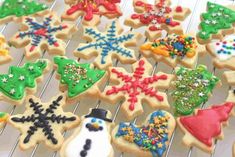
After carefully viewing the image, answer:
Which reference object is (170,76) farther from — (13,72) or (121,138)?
(13,72)

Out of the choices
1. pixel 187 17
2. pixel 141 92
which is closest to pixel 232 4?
pixel 187 17

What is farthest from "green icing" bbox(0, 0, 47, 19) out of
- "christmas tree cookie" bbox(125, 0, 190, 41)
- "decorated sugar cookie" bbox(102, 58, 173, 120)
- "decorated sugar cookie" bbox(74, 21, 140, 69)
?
"decorated sugar cookie" bbox(102, 58, 173, 120)

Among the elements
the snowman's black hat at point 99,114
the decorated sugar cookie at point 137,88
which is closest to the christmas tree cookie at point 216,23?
the decorated sugar cookie at point 137,88

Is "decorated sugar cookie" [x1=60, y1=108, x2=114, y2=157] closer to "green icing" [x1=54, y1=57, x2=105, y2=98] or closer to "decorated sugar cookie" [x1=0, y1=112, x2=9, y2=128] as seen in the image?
"green icing" [x1=54, y1=57, x2=105, y2=98]

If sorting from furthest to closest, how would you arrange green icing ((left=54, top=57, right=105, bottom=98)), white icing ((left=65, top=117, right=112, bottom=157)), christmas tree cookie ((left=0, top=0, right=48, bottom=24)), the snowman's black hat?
christmas tree cookie ((left=0, top=0, right=48, bottom=24)) < green icing ((left=54, top=57, right=105, bottom=98)) < the snowman's black hat < white icing ((left=65, top=117, right=112, bottom=157))

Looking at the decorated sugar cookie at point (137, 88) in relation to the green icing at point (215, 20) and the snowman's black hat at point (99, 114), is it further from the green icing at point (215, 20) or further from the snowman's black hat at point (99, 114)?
the green icing at point (215, 20)
